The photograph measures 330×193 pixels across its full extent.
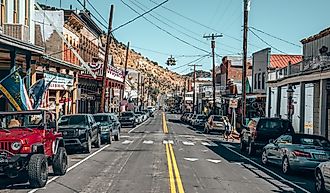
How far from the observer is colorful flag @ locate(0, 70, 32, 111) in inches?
935

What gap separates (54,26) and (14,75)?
2307cm

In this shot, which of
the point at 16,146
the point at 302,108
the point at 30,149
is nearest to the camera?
the point at 16,146

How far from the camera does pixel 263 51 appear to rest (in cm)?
5828

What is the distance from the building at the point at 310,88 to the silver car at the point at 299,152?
33.2ft

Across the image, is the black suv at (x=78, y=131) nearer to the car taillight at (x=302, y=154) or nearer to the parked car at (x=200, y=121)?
the car taillight at (x=302, y=154)

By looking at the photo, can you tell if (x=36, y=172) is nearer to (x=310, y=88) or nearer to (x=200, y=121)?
(x=310, y=88)

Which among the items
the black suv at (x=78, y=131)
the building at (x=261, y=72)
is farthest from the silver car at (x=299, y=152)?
the building at (x=261, y=72)

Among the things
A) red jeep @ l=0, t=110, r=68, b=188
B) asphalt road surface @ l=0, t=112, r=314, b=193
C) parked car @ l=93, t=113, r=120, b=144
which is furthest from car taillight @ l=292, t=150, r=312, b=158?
parked car @ l=93, t=113, r=120, b=144

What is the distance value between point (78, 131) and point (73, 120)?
179 cm

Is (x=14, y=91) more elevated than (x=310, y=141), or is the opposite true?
(x=14, y=91)

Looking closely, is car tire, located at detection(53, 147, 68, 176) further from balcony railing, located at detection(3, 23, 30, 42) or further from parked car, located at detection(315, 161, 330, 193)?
balcony railing, located at detection(3, 23, 30, 42)

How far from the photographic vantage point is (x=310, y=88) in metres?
39.1

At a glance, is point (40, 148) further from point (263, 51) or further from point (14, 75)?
point (263, 51)

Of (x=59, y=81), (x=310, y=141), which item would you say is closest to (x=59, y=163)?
(x=310, y=141)
